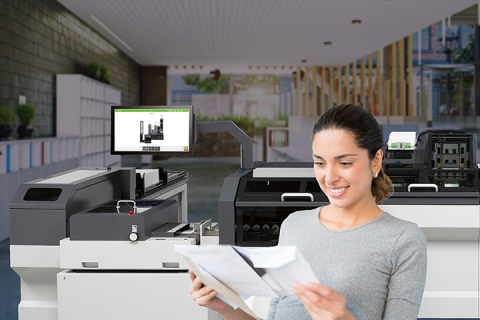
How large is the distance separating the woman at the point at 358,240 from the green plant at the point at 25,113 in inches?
272

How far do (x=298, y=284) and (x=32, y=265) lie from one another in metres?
1.76

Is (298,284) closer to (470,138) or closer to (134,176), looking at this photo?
(470,138)

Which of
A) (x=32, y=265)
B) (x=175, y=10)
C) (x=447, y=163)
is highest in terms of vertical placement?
(x=175, y=10)

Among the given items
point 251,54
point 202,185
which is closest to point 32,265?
point 202,185

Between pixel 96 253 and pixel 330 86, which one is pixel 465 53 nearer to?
pixel 330 86

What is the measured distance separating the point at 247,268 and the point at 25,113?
23.6 ft

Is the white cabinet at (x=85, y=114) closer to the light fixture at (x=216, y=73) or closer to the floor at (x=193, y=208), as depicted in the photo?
the floor at (x=193, y=208)

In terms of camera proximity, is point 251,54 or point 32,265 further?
point 251,54

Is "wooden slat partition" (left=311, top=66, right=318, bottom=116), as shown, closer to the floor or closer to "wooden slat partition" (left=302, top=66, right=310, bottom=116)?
"wooden slat partition" (left=302, top=66, right=310, bottom=116)

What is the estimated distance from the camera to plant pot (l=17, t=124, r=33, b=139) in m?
7.81

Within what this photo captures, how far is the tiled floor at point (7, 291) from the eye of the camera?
3882 mm

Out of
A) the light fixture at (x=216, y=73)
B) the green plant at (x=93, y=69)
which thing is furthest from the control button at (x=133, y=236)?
the light fixture at (x=216, y=73)

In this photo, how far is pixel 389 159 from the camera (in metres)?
2.98

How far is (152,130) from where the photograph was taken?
3133 millimetres
